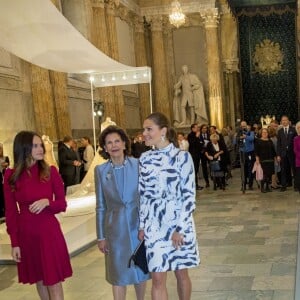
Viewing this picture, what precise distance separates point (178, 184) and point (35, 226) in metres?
1.09

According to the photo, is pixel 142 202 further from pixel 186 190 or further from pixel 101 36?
pixel 101 36

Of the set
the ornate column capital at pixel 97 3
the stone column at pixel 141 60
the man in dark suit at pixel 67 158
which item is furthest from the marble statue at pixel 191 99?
the man in dark suit at pixel 67 158

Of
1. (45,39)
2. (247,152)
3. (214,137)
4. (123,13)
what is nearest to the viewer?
(45,39)

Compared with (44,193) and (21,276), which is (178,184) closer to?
(44,193)

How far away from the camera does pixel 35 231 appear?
153 inches

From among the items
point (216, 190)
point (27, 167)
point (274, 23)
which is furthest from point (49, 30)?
point (274, 23)

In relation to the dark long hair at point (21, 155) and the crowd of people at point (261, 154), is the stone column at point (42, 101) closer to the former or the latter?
the crowd of people at point (261, 154)

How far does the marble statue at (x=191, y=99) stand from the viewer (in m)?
23.3

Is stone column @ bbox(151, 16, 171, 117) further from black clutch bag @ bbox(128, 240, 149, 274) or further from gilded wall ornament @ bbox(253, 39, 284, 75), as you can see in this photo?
black clutch bag @ bbox(128, 240, 149, 274)

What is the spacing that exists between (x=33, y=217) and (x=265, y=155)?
9.16m

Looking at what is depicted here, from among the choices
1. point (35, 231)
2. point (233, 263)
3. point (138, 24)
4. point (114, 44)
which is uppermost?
point (138, 24)

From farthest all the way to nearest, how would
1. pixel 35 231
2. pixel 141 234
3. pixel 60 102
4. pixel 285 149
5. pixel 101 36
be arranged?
pixel 101 36, pixel 60 102, pixel 285 149, pixel 35 231, pixel 141 234

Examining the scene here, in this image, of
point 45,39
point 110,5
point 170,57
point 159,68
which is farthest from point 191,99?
point 45,39

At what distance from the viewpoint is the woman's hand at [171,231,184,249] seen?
363 cm
